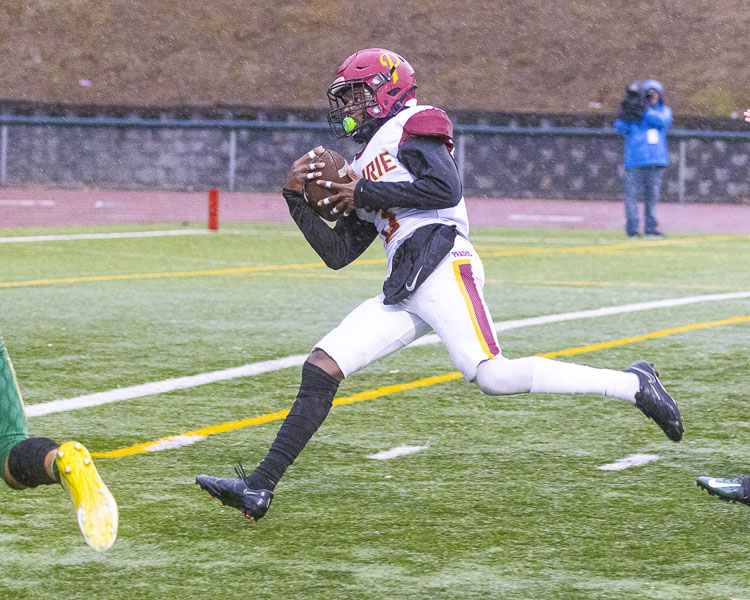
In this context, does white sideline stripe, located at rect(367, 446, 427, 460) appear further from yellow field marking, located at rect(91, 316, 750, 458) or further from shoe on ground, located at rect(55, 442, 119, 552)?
shoe on ground, located at rect(55, 442, 119, 552)

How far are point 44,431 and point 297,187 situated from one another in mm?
1889

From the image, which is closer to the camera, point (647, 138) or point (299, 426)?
point (299, 426)

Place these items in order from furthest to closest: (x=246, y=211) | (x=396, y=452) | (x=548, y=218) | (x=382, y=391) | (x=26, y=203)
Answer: (x=26, y=203), (x=246, y=211), (x=548, y=218), (x=382, y=391), (x=396, y=452)

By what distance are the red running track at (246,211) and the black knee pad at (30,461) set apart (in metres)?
18.3

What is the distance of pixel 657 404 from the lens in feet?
18.1

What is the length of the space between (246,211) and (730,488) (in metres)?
22.4

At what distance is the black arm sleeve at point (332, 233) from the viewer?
5570 mm

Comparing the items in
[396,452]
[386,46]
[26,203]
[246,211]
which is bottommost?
[26,203]

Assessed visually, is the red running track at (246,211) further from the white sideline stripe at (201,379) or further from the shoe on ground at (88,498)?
the shoe on ground at (88,498)

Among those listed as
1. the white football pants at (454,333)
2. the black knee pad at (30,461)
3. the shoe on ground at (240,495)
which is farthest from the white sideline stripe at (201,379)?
the black knee pad at (30,461)

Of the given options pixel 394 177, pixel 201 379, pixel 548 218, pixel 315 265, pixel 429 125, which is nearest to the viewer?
pixel 429 125

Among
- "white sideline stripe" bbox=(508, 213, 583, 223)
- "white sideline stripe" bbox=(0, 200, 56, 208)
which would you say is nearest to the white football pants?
"white sideline stripe" bbox=(508, 213, 583, 223)

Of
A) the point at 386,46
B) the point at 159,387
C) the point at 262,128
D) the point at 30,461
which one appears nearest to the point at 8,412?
the point at 30,461

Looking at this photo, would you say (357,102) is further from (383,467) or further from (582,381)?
(383,467)
